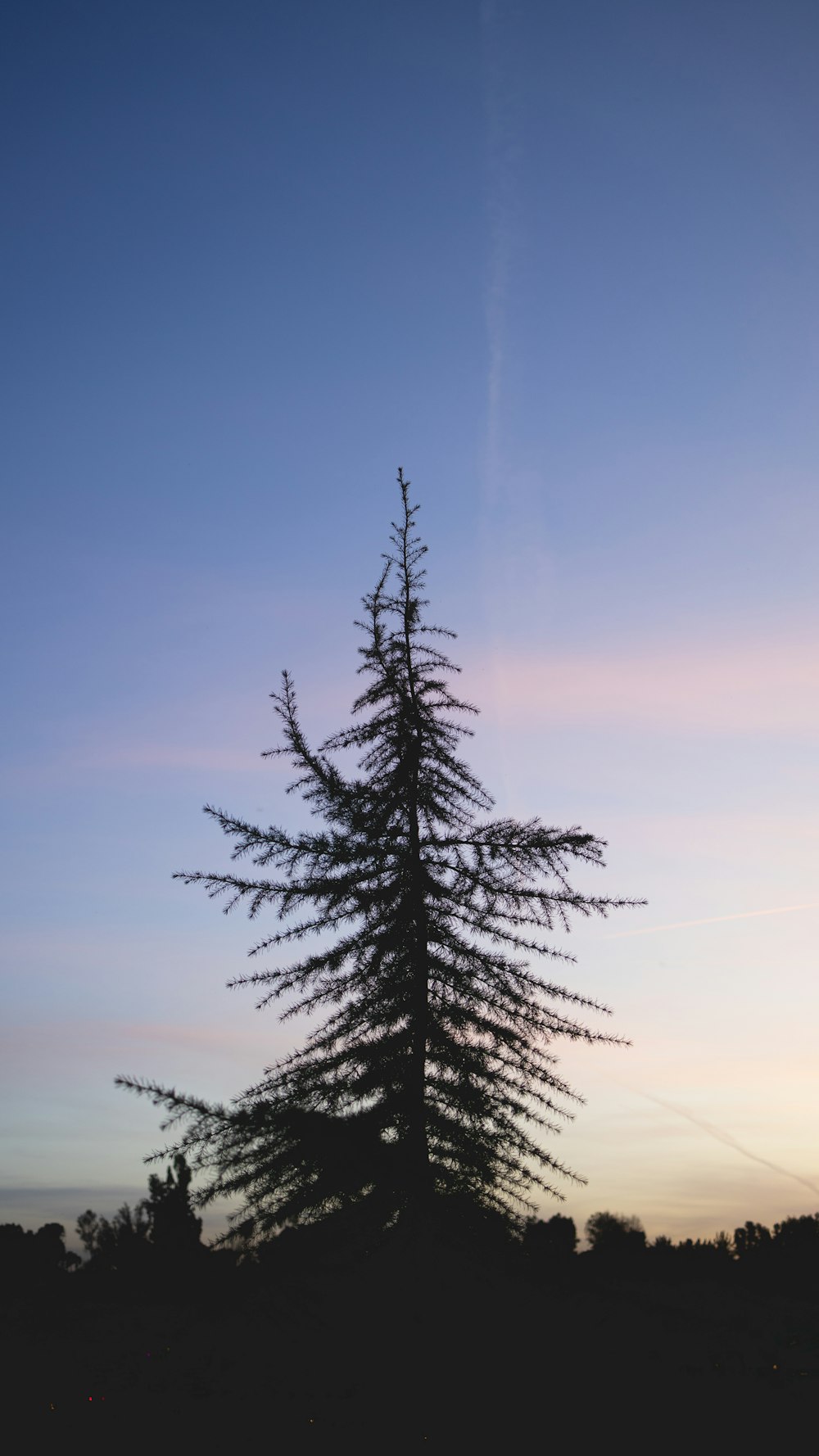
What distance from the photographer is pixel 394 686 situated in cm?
1173

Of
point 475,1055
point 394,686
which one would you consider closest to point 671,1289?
point 475,1055

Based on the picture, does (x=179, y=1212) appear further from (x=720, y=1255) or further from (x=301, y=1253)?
(x=720, y=1255)

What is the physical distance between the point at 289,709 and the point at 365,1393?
621 cm

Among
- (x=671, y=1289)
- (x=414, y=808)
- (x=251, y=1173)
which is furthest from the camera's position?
(x=671, y=1289)

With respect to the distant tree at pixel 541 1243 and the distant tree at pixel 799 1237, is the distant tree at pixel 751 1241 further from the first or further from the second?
the distant tree at pixel 541 1243

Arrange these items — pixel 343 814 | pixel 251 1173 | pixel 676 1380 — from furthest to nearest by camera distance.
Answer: pixel 343 814 → pixel 676 1380 → pixel 251 1173

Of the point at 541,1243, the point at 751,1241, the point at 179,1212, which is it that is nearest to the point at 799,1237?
the point at 751,1241

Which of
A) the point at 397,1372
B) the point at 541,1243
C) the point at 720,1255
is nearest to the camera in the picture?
the point at 397,1372

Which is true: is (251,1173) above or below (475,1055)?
below

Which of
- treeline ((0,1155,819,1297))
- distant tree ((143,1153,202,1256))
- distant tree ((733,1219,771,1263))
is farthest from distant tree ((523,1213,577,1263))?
distant tree ((733,1219,771,1263))

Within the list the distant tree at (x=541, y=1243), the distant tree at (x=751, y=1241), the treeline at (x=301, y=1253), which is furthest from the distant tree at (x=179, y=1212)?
the distant tree at (x=751, y=1241)

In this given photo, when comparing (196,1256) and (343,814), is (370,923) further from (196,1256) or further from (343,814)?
(196,1256)

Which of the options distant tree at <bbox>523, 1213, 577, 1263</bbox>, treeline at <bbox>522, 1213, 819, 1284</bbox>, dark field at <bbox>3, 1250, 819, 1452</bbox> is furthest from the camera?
treeline at <bbox>522, 1213, 819, 1284</bbox>

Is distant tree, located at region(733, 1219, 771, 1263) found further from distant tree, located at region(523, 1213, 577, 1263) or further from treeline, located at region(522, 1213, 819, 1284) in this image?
distant tree, located at region(523, 1213, 577, 1263)
